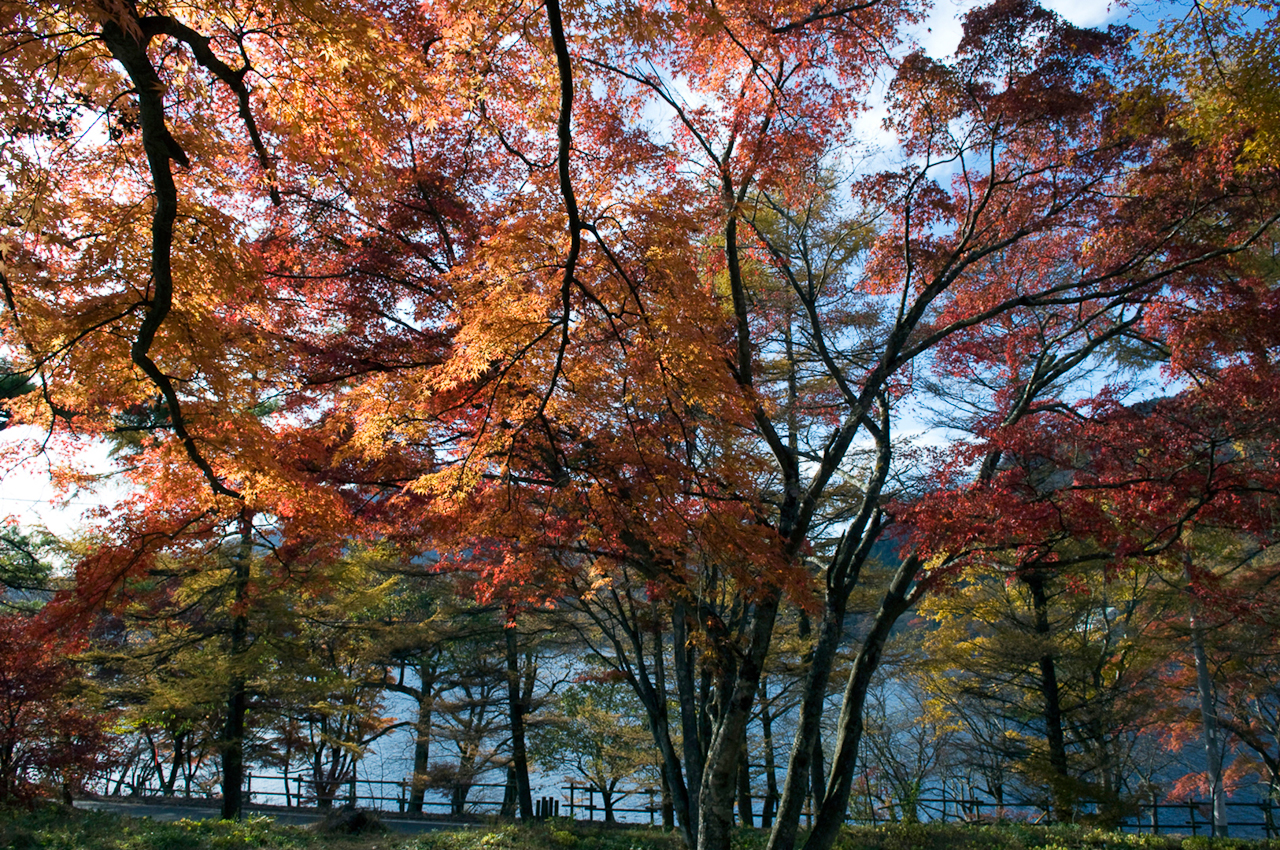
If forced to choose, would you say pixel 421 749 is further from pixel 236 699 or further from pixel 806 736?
pixel 806 736

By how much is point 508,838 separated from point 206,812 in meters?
10.0

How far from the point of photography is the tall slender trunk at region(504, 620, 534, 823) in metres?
16.3

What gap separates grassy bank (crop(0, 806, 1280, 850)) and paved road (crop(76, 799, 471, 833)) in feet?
14.7

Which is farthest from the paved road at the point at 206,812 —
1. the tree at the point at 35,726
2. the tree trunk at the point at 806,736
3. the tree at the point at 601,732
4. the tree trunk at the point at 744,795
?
the tree trunk at the point at 806,736

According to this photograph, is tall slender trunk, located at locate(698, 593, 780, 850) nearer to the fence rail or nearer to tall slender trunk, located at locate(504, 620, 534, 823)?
the fence rail

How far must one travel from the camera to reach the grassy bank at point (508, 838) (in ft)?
27.8

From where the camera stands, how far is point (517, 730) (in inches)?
666

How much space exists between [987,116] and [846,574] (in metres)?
4.80

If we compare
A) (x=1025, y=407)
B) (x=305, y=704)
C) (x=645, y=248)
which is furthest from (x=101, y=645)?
(x=1025, y=407)

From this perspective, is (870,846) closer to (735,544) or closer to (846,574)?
(846,574)

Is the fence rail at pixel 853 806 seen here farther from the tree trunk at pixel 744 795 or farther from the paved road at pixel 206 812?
the tree trunk at pixel 744 795

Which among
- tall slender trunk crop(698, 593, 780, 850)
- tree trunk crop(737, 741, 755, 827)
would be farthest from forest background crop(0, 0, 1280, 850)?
tree trunk crop(737, 741, 755, 827)

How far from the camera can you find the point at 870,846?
9.36 metres

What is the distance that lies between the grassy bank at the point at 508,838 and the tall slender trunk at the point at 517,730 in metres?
5.94
